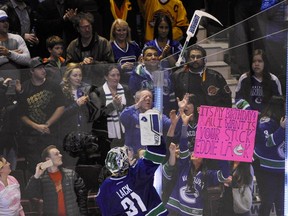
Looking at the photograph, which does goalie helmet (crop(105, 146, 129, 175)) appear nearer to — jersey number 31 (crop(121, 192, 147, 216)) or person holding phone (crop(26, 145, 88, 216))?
jersey number 31 (crop(121, 192, 147, 216))

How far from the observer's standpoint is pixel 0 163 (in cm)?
708

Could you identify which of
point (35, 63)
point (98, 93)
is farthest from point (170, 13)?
point (98, 93)

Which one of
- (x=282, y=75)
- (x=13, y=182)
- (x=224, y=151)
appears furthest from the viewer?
(x=13, y=182)

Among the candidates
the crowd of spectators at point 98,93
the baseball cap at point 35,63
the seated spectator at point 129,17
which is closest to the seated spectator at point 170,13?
the crowd of spectators at point 98,93

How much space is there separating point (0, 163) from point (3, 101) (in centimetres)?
54

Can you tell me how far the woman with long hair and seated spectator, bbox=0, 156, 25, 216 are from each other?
2178 millimetres

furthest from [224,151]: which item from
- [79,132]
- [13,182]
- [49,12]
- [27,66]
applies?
[49,12]

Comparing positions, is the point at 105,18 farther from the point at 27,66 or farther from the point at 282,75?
the point at 282,75

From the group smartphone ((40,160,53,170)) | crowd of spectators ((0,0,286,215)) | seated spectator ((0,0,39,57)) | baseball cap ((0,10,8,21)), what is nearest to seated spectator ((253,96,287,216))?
crowd of spectators ((0,0,286,215))

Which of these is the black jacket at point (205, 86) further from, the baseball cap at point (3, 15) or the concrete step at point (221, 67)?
the baseball cap at point (3, 15)

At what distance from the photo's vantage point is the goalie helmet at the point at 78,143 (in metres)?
7.05

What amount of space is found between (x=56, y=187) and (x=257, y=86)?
7.09 ft

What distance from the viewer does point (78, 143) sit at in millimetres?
7078

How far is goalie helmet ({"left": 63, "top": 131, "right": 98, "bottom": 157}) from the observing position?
7055 mm
